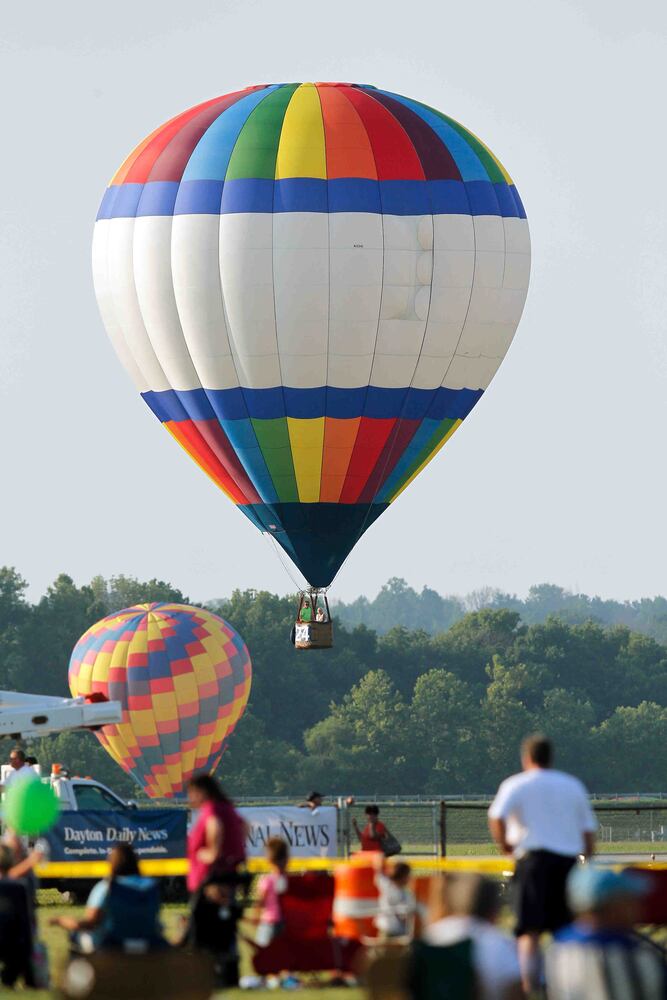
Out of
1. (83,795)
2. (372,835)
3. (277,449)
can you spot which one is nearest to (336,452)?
(277,449)

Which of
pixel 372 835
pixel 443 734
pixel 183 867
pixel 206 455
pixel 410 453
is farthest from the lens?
pixel 443 734

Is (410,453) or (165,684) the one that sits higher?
(410,453)

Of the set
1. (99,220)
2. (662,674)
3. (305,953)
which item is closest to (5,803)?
(305,953)

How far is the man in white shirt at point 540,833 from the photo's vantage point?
13.1m

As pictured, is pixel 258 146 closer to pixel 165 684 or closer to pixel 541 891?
pixel 165 684

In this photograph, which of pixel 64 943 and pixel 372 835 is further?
pixel 372 835

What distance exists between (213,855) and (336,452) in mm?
22994

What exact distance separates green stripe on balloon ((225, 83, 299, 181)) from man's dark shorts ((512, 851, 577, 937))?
23.6 m

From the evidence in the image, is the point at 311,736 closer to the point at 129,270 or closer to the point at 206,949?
the point at 129,270

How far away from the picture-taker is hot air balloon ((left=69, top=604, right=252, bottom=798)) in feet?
166

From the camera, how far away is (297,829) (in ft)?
90.3

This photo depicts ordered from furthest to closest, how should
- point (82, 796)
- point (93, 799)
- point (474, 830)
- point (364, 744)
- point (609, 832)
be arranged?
1. point (364, 744)
2. point (474, 830)
3. point (609, 832)
4. point (93, 799)
5. point (82, 796)

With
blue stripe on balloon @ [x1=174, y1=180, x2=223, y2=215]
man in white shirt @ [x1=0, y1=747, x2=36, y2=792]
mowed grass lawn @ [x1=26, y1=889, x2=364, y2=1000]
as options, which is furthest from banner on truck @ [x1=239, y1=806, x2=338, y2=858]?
blue stripe on balloon @ [x1=174, y1=180, x2=223, y2=215]

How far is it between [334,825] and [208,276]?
438 inches
